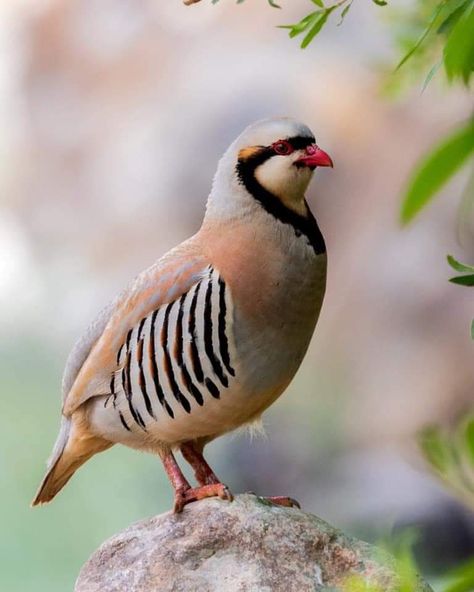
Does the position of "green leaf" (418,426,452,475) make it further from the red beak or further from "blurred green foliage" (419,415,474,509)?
the red beak

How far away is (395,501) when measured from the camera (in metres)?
4.30

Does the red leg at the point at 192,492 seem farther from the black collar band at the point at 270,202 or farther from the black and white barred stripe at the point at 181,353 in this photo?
the black collar band at the point at 270,202

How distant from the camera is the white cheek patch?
74.2 inches

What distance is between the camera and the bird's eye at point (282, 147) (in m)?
1.87

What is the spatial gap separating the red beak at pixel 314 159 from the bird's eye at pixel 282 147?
1.0 inches

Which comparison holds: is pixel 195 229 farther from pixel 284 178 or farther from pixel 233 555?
pixel 233 555

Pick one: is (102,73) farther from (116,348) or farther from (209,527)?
(209,527)

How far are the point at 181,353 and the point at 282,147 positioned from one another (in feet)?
1.31

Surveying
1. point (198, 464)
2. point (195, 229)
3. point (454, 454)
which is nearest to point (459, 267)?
point (454, 454)

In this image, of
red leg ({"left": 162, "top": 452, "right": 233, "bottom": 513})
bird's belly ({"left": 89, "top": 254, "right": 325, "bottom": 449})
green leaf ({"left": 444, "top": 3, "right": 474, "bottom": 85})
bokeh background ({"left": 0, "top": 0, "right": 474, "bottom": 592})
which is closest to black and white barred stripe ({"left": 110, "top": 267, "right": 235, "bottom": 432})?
A: bird's belly ({"left": 89, "top": 254, "right": 325, "bottom": 449})

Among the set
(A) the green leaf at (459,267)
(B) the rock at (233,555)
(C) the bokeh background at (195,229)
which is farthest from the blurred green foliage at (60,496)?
(A) the green leaf at (459,267)

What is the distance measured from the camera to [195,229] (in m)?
4.59

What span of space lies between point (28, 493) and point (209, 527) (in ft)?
8.97

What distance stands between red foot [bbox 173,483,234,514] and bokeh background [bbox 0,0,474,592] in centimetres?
248
